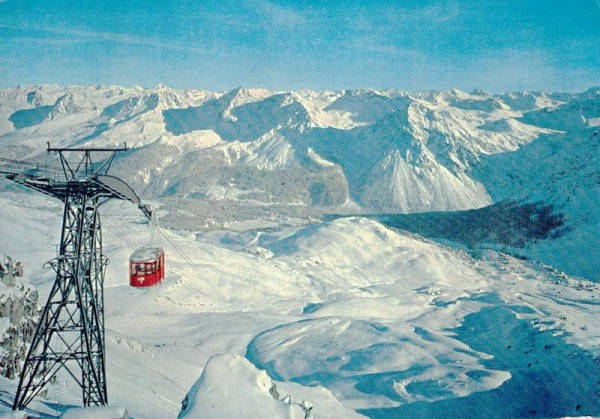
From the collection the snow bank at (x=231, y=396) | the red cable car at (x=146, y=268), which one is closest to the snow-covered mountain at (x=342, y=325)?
the snow bank at (x=231, y=396)

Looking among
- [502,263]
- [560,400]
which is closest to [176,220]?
[502,263]

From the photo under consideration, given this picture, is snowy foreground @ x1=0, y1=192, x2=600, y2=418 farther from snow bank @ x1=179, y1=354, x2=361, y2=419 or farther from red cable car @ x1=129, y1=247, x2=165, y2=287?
red cable car @ x1=129, y1=247, x2=165, y2=287

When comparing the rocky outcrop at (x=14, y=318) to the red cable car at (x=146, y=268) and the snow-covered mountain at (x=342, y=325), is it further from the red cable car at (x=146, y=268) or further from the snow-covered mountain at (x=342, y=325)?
the red cable car at (x=146, y=268)

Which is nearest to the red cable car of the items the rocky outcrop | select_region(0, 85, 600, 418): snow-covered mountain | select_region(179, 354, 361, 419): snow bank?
select_region(0, 85, 600, 418): snow-covered mountain

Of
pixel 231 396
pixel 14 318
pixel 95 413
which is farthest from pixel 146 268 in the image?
pixel 14 318

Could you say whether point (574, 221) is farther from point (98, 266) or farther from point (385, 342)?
point (98, 266)
